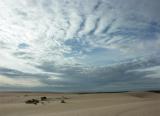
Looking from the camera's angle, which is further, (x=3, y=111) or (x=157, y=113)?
(x=3, y=111)

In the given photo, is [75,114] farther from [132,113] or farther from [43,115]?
[132,113]

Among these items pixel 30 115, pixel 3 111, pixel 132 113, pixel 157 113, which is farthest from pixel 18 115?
pixel 157 113

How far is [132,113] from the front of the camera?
418 inches

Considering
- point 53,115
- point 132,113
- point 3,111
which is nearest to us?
point 53,115

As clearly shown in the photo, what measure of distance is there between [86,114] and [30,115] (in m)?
2.13

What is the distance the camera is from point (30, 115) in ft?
34.2

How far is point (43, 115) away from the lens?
1017cm

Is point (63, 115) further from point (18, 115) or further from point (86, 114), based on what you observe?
point (18, 115)

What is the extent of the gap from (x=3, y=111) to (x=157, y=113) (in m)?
6.54

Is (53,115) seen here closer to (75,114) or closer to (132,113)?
(75,114)

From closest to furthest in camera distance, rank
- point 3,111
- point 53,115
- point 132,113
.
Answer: point 53,115
point 132,113
point 3,111

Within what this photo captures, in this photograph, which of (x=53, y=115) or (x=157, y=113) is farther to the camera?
(x=157, y=113)

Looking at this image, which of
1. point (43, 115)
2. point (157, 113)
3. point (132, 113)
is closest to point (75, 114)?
point (43, 115)

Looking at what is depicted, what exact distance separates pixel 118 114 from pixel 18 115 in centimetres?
390
